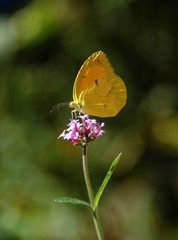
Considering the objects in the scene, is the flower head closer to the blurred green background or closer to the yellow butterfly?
the yellow butterfly

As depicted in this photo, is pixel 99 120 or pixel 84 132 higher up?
pixel 84 132

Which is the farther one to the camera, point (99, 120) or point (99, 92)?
point (99, 120)

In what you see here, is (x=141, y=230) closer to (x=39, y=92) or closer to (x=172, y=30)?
(x=39, y=92)

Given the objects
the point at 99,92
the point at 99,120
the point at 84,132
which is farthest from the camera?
the point at 99,120

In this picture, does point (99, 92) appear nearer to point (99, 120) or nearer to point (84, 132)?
point (84, 132)

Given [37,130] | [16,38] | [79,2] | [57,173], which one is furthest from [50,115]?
[79,2]

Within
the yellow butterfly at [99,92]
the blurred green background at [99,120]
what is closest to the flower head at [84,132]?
the yellow butterfly at [99,92]

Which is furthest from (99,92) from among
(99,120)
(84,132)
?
(99,120)
